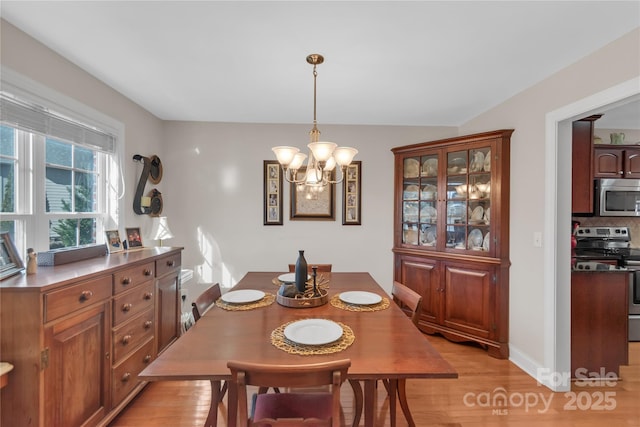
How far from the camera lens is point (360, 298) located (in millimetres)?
1767

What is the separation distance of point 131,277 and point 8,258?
0.59 m

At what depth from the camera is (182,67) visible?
2.02 metres

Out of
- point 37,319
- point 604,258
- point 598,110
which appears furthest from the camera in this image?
point 604,258

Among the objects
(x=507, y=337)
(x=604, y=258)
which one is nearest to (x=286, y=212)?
(x=507, y=337)

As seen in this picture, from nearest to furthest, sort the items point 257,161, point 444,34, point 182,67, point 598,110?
1. point 444,34
2. point 598,110
3. point 182,67
4. point 257,161

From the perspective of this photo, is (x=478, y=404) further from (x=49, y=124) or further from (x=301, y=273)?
(x=49, y=124)

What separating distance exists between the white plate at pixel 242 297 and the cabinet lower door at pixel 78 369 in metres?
0.71

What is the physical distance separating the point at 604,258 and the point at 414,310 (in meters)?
2.67

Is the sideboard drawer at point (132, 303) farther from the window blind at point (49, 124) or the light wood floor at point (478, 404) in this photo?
the window blind at point (49, 124)

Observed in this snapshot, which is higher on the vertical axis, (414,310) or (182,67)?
(182,67)

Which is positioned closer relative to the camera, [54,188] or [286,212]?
[54,188]

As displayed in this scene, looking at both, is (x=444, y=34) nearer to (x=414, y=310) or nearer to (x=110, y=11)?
(x=414, y=310)

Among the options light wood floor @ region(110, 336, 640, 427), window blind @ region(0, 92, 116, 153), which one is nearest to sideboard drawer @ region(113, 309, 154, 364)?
light wood floor @ region(110, 336, 640, 427)

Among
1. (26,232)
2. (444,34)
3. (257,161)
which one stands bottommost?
(26,232)
